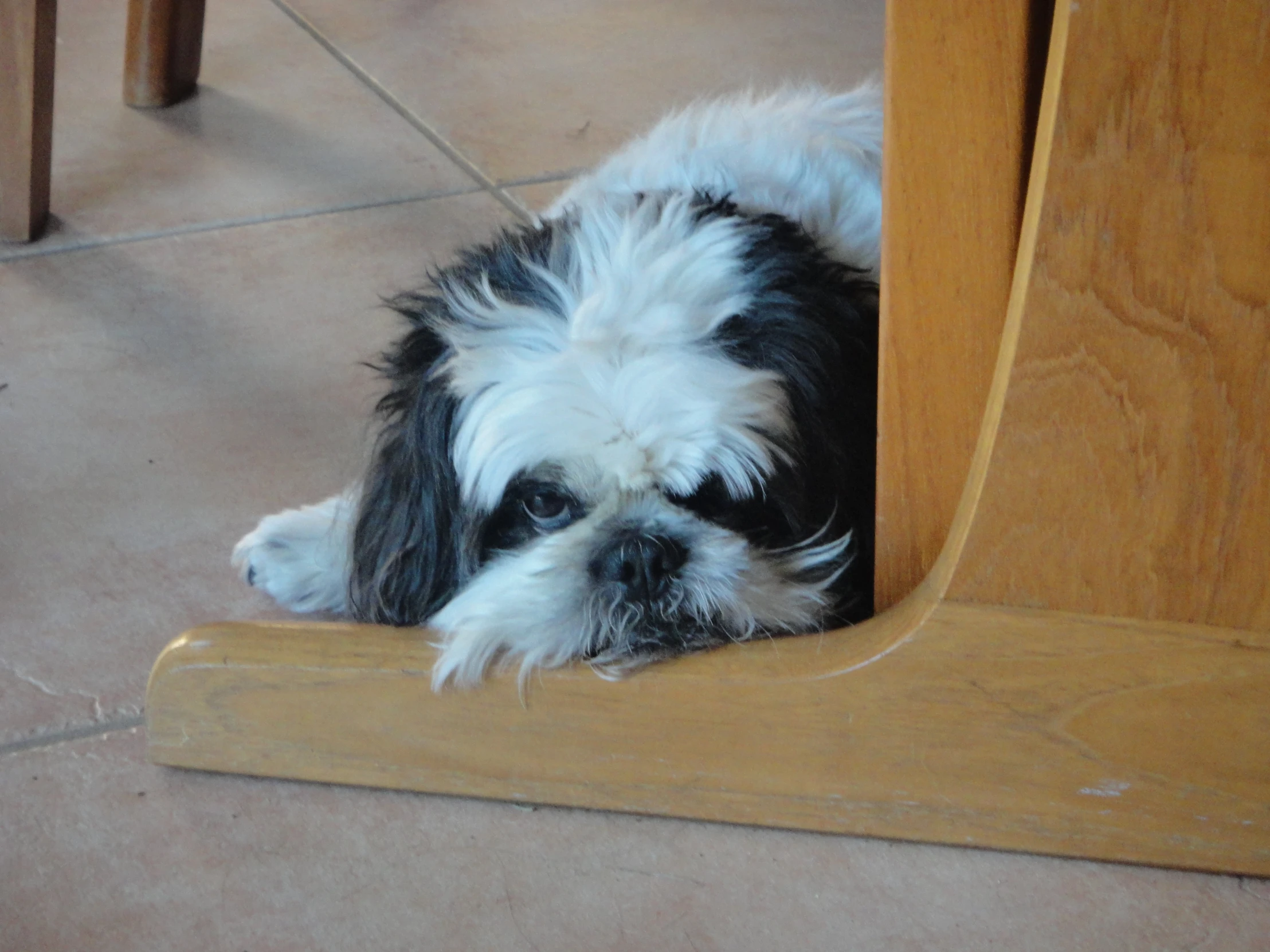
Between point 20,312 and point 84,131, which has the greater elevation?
point 84,131

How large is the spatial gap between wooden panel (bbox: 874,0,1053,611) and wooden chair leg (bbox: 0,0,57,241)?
2043 millimetres

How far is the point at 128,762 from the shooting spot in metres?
1.75

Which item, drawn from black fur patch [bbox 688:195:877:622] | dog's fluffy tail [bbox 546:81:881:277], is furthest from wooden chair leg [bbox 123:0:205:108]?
black fur patch [bbox 688:195:877:622]

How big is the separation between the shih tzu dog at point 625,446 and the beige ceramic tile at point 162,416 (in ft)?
1.18

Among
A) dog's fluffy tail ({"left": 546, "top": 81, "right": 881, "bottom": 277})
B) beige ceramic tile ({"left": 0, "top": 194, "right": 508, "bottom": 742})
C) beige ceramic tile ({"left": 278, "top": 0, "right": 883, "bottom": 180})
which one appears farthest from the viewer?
beige ceramic tile ({"left": 278, "top": 0, "right": 883, "bottom": 180})

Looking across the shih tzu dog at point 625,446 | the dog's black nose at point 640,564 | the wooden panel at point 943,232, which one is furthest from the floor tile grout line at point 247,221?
the wooden panel at point 943,232

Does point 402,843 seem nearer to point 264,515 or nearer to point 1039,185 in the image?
point 264,515

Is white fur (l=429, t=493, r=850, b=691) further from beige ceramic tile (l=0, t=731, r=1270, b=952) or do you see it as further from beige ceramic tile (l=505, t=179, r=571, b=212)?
beige ceramic tile (l=505, t=179, r=571, b=212)

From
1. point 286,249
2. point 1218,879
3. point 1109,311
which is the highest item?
point 1109,311

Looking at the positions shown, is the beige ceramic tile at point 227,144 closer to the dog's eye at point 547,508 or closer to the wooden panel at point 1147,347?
the dog's eye at point 547,508

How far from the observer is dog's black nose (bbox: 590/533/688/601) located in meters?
1.64

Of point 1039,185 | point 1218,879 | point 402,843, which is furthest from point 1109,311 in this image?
point 402,843

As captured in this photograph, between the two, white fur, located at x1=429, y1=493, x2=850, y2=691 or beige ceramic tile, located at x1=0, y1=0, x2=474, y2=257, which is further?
beige ceramic tile, located at x1=0, y1=0, x2=474, y2=257

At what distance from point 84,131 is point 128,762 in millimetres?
2343
